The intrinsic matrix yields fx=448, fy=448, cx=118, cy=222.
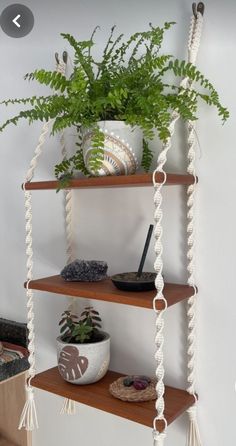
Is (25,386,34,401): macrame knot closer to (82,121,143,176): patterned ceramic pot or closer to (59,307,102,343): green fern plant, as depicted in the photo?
(59,307,102,343): green fern plant

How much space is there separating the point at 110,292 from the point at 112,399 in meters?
0.26

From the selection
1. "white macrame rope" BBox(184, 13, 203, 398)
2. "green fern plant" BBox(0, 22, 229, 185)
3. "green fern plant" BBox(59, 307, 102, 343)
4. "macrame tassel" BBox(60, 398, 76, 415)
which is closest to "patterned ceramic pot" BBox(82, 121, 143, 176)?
"green fern plant" BBox(0, 22, 229, 185)

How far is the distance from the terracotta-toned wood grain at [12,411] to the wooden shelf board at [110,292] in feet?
1.52

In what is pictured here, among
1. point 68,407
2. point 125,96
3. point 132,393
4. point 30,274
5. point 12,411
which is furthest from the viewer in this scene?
point 12,411

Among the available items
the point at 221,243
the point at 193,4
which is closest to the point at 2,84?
the point at 193,4

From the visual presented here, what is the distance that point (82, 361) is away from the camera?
Result: 1.08m

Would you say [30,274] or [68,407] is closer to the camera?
[30,274]

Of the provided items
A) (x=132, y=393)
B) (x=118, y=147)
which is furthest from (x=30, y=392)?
(x=118, y=147)

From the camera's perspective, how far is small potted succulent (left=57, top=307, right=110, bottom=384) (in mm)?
1088

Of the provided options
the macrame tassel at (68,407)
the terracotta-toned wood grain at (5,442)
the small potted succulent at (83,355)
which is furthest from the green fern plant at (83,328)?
the terracotta-toned wood grain at (5,442)

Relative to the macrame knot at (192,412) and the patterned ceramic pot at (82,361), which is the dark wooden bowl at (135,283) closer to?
the patterned ceramic pot at (82,361)

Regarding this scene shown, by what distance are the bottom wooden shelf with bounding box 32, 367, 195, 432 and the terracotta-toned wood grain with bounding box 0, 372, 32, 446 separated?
0.96ft

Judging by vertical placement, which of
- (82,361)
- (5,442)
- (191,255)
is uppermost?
(191,255)

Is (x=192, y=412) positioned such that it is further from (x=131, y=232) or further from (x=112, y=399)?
(x=131, y=232)
